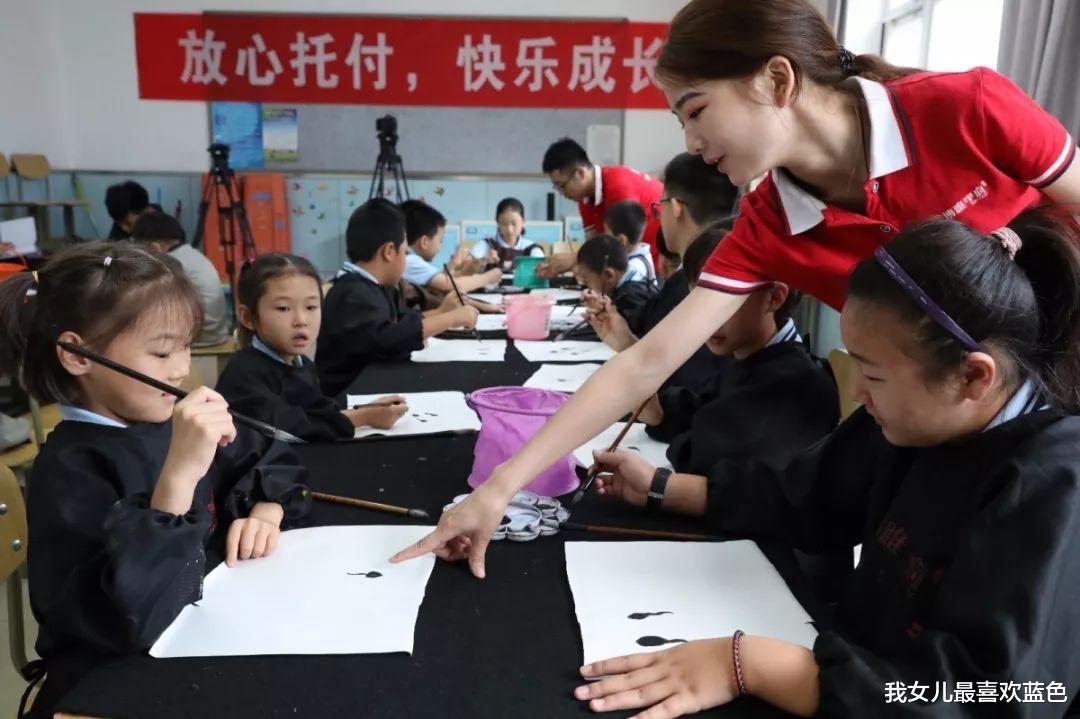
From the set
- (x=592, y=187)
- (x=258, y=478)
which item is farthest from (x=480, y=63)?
(x=258, y=478)

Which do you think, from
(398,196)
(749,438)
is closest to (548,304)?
(749,438)

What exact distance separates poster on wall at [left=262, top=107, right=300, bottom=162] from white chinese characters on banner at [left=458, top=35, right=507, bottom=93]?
4.24 feet

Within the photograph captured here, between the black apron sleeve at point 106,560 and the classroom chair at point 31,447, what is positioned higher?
the black apron sleeve at point 106,560

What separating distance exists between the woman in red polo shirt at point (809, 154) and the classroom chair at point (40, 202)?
17.2 feet

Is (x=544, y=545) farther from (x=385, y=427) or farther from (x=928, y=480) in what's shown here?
(x=385, y=427)

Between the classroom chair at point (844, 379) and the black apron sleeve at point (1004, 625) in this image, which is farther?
the classroom chair at point (844, 379)

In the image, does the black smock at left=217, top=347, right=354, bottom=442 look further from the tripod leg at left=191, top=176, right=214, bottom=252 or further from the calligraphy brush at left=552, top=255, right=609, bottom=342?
the tripod leg at left=191, top=176, right=214, bottom=252

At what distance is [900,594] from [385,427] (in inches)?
38.0

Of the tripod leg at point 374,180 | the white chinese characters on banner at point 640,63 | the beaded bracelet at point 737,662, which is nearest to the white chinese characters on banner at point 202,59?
the tripod leg at point 374,180

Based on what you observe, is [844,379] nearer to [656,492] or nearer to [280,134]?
[656,492]

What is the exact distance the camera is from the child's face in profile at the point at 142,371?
954 mm

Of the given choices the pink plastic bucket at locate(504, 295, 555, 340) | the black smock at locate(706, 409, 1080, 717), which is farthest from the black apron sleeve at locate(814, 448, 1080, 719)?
the pink plastic bucket at locate(504, 295, 555, 340)

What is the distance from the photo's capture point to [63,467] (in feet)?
2.88

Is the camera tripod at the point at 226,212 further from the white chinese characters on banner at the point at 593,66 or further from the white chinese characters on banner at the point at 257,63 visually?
the white chinese characters on banner at the point at 593,66
